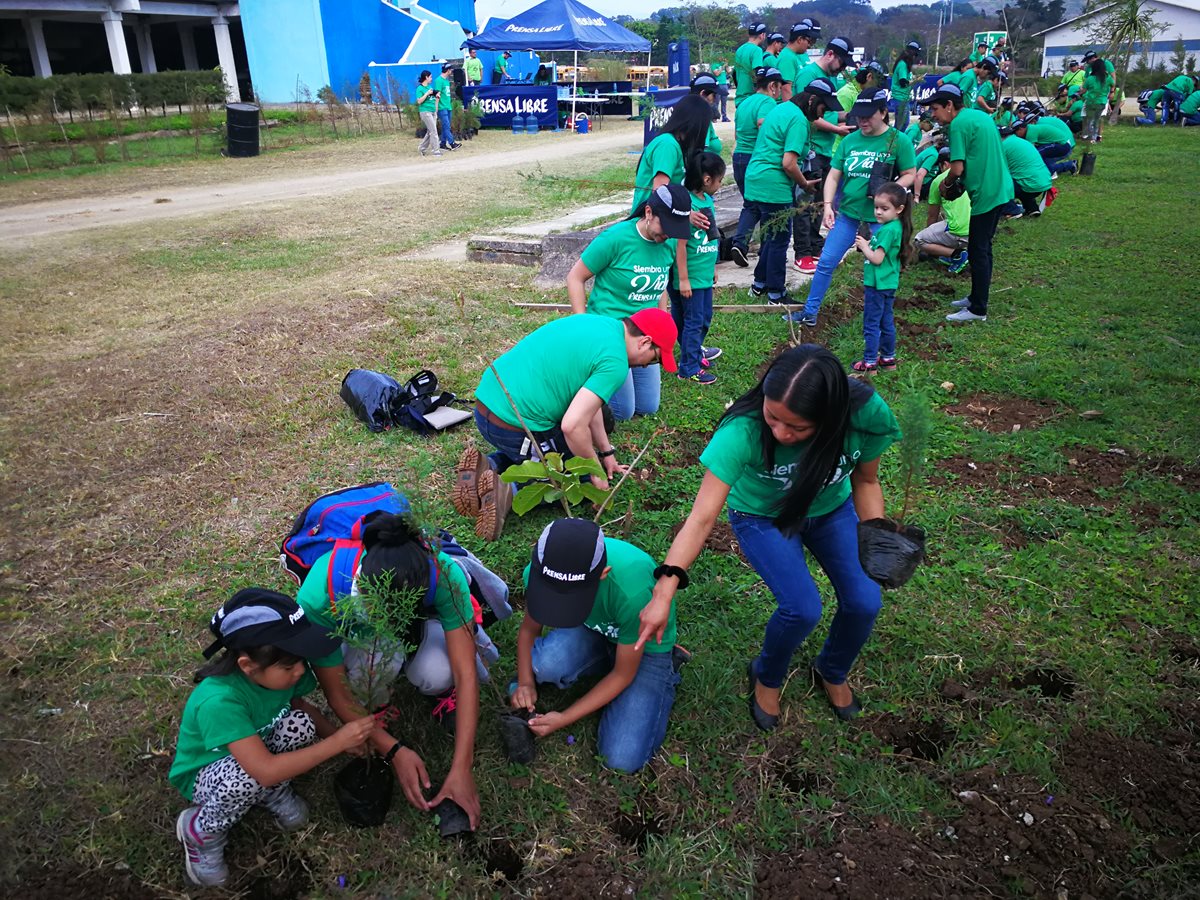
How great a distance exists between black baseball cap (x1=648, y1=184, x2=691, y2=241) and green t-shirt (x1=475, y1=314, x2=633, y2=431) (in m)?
0.97

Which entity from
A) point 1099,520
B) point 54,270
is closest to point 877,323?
point 1099,520

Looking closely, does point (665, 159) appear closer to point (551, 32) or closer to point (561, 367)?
point (561, 367)

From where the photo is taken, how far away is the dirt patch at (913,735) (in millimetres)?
2701

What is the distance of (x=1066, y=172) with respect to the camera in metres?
13.8

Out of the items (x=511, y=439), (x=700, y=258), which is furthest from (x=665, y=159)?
(x=511, y=439)

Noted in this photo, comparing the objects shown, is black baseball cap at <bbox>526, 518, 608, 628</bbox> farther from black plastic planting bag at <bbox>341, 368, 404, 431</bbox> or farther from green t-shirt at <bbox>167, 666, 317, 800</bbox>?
black plastic planting bag at <bbox>341, 368, 404, 431</bbox>

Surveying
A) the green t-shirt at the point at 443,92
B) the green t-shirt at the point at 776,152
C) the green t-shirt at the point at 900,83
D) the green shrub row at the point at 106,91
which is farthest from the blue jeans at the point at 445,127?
the green t-shirt at the point at 776,152

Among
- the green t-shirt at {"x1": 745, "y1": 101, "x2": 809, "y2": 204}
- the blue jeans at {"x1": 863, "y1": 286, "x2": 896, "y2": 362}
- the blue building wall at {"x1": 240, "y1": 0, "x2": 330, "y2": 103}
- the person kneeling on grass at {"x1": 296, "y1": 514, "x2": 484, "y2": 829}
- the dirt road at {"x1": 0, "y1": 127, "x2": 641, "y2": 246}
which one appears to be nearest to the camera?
the person kneeling on grass at {"x1": 296, "y1": 514, "x2": 484, "y2": 829}

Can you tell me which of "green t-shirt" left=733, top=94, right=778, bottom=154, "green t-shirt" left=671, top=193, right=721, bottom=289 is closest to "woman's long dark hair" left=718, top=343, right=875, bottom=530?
"green t-shirt" left=671, top=193, right=721, bottom=289

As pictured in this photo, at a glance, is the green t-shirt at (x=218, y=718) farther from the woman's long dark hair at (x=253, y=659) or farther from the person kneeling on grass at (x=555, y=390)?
the person kneeling on grass at (x=555, y=390)

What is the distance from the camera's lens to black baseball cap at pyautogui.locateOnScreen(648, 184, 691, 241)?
14.4 ft

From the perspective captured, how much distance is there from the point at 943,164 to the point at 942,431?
17.0ft

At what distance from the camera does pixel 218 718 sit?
218 centimetres

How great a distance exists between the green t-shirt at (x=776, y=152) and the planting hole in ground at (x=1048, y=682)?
4.72 meters
